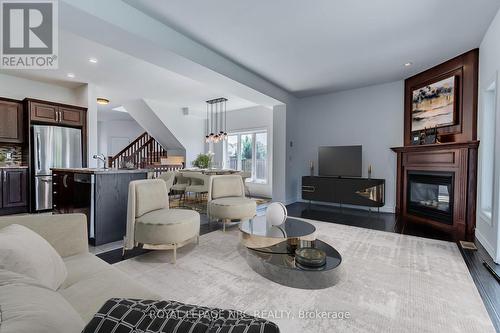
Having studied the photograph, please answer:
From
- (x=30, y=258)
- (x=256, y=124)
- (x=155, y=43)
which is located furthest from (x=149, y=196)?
(x=256, y=124)

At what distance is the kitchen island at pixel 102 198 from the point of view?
2.82 metres

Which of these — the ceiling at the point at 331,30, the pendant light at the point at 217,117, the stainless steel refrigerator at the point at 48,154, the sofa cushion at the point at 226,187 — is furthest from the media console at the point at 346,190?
the stainless steel refrigerator at the point at 48,154

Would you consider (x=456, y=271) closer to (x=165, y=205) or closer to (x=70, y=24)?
(x=165, y=205)

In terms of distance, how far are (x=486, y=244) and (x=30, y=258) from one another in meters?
4.27

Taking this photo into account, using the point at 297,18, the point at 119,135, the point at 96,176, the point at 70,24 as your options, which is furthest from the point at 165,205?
the point at 119,135

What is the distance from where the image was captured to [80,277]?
127cm

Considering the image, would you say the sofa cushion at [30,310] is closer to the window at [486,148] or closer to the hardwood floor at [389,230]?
the hardwood floor at [389,230]

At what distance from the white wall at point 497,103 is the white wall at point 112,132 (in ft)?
36.1

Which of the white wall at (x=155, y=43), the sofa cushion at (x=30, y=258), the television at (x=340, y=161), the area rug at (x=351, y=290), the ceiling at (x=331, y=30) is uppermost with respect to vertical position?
the ceiling at (x=331, y=30)

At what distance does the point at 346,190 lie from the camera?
4.90 m

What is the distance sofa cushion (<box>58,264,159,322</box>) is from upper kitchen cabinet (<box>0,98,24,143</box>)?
488 cm

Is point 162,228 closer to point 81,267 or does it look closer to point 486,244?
point 81,267

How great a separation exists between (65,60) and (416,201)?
21.8 feet

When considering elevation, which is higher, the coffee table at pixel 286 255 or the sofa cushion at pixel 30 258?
the sofa cushion at pixel 30 258
